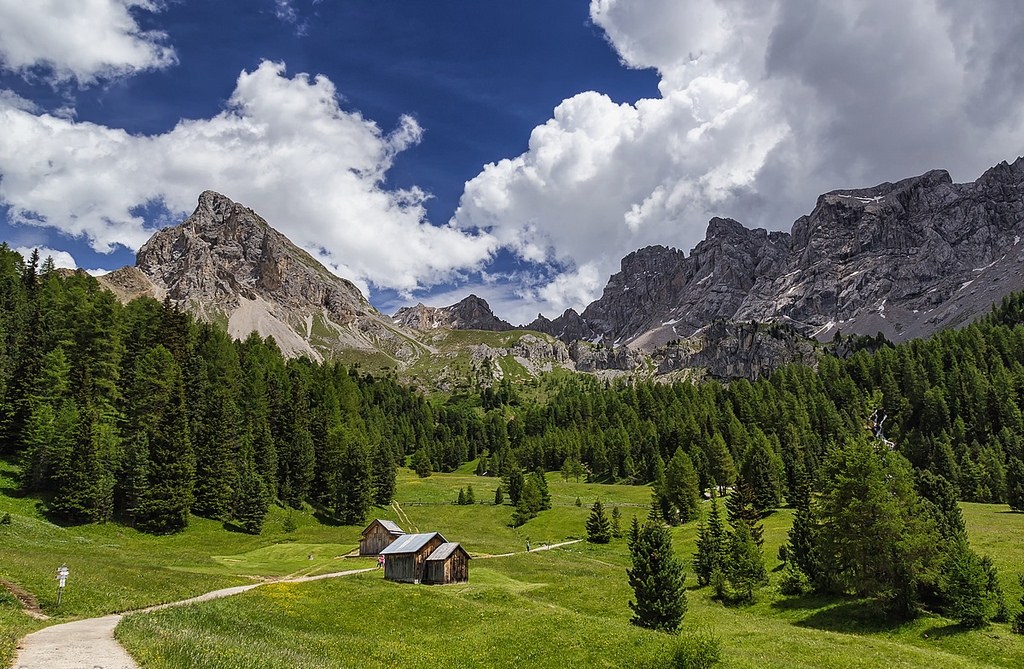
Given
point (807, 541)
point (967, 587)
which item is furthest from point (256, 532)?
point (967, 587)

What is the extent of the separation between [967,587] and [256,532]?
77122 millimetres

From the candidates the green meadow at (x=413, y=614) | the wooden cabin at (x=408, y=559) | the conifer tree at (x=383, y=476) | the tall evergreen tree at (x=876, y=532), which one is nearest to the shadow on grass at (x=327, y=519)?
the conifer tree at (x=383, y=476)

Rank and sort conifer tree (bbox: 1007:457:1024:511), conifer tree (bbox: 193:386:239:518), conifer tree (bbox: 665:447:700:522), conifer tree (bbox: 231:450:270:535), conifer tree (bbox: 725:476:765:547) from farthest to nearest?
conifer tree (bbox: 665:447:700:522), conifer tree (bbox: 1007:457:1024:511), conifer tree (bbox: 193:386:239:518), conifer tree (bbox: 231:450:270:535), conifer tree (bbox: 725:476:765:547)

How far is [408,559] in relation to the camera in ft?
186

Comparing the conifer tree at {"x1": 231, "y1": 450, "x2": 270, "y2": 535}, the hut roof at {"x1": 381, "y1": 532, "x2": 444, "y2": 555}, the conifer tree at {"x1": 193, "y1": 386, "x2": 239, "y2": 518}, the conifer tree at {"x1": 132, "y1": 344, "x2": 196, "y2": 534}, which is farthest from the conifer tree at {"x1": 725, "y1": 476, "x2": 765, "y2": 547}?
the conifer tree at {"x1": 132, "y1": 344, "x2": 196, "y2": 534}

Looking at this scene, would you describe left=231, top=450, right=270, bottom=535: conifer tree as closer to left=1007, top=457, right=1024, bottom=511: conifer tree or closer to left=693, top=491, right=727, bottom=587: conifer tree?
left=693, top=491, right=727, bottom=587: conifer tree

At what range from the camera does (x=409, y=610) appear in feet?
131

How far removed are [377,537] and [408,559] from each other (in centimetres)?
1813

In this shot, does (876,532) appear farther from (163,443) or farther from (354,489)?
(163,443)

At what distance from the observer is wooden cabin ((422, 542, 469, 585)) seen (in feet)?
179

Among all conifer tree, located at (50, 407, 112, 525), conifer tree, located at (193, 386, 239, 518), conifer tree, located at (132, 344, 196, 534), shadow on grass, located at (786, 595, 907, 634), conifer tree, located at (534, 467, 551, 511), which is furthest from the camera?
conifer tree, located at (534, 467, 551, 511)

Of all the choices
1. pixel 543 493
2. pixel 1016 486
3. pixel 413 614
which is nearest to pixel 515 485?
pixel 543 493

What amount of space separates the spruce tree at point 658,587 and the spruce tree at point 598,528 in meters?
49.7

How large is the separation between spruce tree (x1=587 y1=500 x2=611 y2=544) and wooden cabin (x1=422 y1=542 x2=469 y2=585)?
33.9 meters
